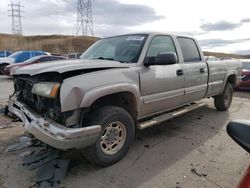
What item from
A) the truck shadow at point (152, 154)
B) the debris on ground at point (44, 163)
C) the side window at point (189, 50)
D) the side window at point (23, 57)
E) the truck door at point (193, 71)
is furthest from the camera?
the side window at point (23, 57)

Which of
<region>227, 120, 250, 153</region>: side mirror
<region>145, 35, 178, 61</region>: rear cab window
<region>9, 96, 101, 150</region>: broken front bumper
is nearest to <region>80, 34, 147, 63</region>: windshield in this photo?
<region>145, 35, 178, 61</region>: rear cab window

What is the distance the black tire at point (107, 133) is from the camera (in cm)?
306

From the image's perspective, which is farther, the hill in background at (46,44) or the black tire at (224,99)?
the hill in background at (46,44)

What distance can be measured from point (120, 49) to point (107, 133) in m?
1.50

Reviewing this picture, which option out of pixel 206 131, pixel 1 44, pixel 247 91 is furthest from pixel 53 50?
pixel 206 131

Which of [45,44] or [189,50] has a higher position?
[45,44]

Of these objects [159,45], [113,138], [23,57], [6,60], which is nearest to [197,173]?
[113,138]

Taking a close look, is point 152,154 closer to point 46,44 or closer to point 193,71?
point 193,71

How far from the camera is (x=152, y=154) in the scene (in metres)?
3.73

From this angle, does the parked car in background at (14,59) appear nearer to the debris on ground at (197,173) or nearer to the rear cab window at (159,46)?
the rear cab window at (159,46)

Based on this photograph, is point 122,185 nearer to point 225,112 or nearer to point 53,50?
point 225,112

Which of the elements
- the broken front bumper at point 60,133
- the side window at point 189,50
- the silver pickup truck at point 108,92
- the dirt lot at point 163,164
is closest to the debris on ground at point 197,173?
the dirt lot at point 163,164

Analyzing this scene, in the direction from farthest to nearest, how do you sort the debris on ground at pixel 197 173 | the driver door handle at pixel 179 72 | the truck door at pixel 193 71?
the truck door at pixel 193 71
the driver door handle at pixel 179 72
the debris on ground at pixel 197 173

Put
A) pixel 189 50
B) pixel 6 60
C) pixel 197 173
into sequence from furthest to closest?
pixel 6 60 → pixel 189 50 → pixel 197 173
